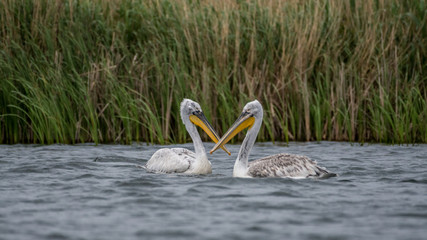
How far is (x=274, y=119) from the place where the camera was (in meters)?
10.8

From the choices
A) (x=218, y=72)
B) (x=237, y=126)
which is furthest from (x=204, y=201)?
(x=218, y=72)

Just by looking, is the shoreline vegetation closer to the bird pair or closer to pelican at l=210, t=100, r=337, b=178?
the bird pair

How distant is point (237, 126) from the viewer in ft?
25.9

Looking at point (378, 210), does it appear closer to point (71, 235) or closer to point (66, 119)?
point (71, 235)

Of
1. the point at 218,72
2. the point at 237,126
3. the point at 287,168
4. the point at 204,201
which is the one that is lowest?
the point at 204,201

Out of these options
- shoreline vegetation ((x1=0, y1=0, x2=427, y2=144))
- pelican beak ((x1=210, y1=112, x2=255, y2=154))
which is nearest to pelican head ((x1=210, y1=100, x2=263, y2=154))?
pelican beak ((x1=210, y1=112, x2=255, y2=154))

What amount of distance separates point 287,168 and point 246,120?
870mm

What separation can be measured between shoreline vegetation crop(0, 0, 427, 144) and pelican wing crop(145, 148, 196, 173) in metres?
1.82

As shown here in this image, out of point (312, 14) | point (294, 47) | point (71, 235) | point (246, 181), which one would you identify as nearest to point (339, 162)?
point (246, 181)

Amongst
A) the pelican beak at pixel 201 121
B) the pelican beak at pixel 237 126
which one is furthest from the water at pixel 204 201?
the pelican beak at pixel 201 121

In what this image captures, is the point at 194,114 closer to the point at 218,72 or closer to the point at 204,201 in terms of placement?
the point at 218,72

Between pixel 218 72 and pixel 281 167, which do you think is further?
pixel 218 72

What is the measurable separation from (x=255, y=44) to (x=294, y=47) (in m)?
0.59

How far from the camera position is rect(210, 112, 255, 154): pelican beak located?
7.82 m
